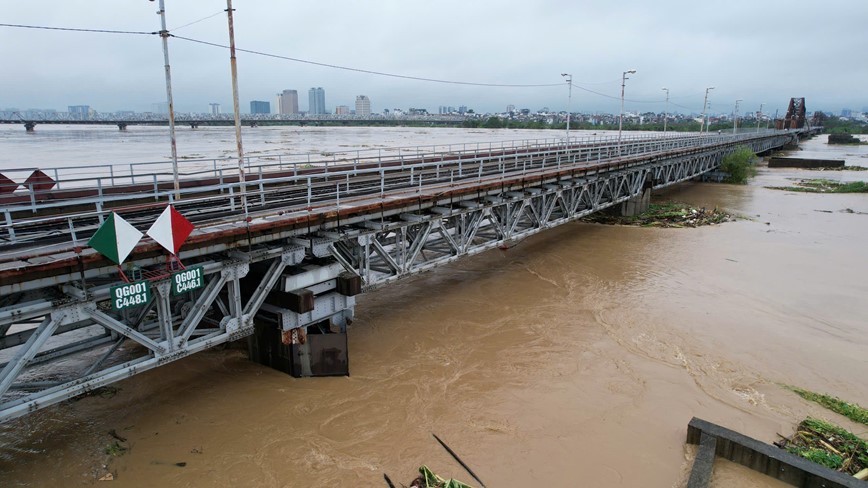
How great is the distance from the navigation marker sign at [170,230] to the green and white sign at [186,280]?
0.46m

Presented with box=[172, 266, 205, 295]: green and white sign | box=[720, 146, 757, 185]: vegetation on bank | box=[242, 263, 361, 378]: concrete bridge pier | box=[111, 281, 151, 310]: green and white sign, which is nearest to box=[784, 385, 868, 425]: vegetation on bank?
A: box=[242, 263, 361, 378]: concrete bridge pier

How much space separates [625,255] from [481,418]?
17597 mm

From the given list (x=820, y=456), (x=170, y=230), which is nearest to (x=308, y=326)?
(x=170, y=230)

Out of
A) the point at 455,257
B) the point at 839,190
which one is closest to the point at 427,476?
the point at 455,257

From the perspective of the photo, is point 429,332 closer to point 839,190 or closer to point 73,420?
point 73,420

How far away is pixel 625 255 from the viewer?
2664cm

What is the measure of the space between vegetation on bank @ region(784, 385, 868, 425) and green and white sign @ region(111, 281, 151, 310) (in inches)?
586

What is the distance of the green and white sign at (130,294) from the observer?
8.54 meters

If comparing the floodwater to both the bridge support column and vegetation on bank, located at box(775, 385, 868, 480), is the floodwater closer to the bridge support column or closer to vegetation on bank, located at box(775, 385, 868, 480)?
vegetation on bank, located at box(775, 385, 868, 480)

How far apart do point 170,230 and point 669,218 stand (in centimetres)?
3322

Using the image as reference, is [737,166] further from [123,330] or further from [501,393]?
[123,330]

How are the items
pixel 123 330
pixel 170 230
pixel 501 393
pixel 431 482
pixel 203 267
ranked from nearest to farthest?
pixel 123 330 → pixel 170 230 → pixel 431 482 → pixel 203 267 → pixel 501 393

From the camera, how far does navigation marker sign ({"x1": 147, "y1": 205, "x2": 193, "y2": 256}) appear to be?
8.92 metres

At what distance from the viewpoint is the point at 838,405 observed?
1244 centimetres
